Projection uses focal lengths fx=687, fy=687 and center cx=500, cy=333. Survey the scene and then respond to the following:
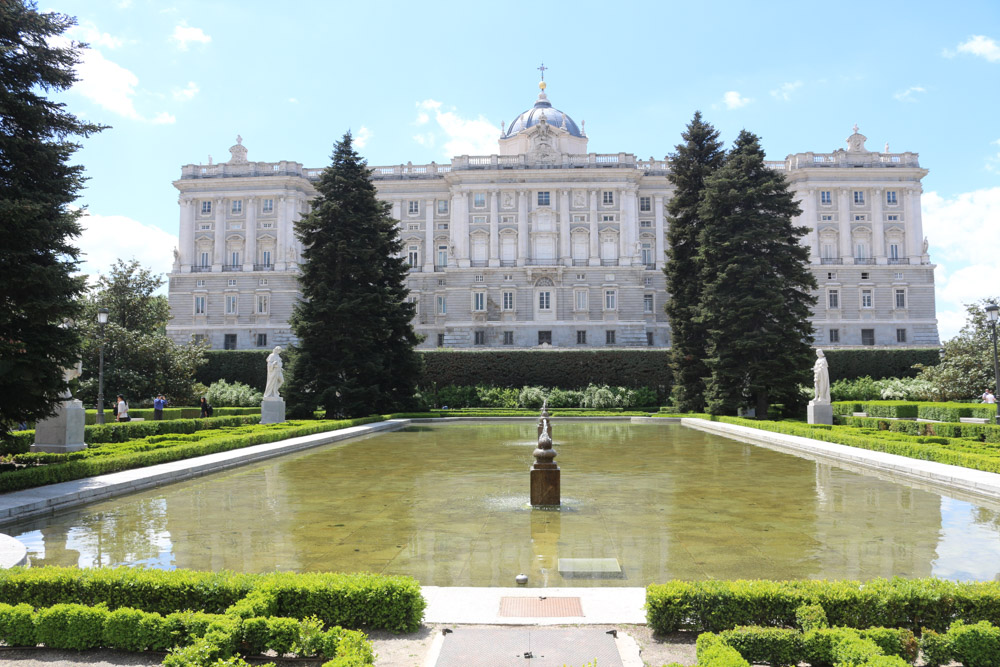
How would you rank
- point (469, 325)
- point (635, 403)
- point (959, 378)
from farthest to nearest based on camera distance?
point (469, 325) → point (635, 403) → point (959, 378)

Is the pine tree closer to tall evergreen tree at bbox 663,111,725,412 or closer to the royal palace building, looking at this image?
tall evergreen tree at bbox 663,111,725,412

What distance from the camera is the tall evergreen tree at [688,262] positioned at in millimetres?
32219

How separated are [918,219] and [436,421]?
55.3 metres

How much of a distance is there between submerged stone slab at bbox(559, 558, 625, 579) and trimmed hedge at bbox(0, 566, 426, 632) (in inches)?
79.0

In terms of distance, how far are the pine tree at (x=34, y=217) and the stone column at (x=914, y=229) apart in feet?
224

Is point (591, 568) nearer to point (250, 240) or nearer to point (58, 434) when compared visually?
point (58, 434)

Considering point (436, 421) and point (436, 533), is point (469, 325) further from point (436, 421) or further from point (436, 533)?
point (436, 533)

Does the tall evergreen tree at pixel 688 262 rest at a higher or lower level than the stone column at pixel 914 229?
lower

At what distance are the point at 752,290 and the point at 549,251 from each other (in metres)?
35.4

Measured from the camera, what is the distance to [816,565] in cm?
672

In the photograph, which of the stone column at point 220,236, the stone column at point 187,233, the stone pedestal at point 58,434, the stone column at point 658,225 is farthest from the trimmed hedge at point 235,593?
the stone column at point 187,233

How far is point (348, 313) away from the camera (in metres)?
28.7

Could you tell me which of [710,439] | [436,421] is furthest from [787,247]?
[436,421]

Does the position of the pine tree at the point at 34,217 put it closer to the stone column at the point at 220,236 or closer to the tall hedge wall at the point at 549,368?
the tall hedge wall at the point at 549,368
